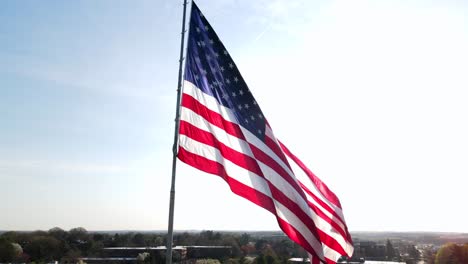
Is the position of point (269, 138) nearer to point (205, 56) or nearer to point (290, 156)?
point (290, 156)

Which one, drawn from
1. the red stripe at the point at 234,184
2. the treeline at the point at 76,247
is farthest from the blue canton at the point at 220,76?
the treeline at the point at 76,247

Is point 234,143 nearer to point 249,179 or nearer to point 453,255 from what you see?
point 249,179

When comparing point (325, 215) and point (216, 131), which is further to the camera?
point (325, 215)

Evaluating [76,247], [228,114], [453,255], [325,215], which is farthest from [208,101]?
[76,247]

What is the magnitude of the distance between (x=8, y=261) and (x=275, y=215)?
101 meters

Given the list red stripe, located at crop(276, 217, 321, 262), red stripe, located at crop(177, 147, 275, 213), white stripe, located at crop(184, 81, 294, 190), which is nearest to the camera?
red stripe, located at crop(276, 217, 321, 262)

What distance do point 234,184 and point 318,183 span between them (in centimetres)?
320

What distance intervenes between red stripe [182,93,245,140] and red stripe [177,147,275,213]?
926 millimetres

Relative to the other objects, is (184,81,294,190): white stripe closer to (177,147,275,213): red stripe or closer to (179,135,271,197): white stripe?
(179,135,271,197): white stripe

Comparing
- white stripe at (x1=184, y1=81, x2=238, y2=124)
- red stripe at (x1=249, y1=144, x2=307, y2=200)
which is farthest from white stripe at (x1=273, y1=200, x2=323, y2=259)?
white stripe at (x1=184, y1=81, x2=238, y2=124)

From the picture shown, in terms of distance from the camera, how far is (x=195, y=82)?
10.9 meters

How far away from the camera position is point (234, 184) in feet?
34.6

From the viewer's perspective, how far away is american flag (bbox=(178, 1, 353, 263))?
10492 millimetres

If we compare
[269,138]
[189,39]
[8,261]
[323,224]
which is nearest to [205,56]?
[189,39]
